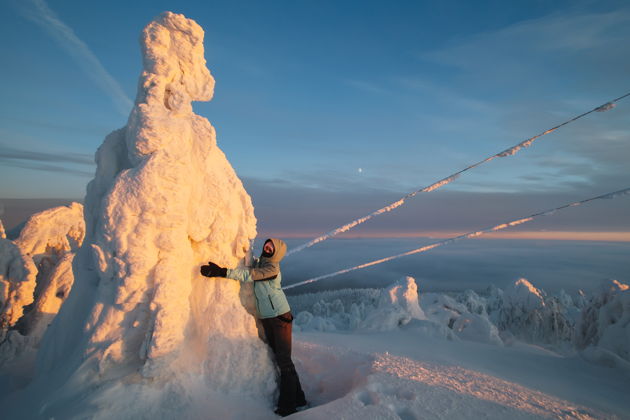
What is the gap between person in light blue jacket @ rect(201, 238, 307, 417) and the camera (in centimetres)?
469

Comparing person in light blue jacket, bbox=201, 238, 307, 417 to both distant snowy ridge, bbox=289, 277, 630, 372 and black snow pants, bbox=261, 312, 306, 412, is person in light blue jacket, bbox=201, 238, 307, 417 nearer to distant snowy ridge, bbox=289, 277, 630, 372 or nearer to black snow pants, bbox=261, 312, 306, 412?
black snow pants, bbox=261, 312, 306, 412

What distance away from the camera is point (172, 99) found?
523 centimetres

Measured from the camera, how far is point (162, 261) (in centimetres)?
453

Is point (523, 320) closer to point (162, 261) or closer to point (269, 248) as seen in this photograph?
point (269, 248)

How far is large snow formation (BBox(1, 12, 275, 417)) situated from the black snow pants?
0.62 ft

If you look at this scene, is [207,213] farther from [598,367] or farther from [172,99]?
[598,367]

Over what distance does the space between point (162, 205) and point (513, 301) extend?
25.2 m

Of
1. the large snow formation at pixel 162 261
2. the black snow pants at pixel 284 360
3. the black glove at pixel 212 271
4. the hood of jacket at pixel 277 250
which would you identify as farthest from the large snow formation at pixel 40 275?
the hood of jacket at pixel 277 250

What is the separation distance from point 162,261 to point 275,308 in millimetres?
1862

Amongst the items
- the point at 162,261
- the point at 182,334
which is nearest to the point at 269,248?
the point at 162,261

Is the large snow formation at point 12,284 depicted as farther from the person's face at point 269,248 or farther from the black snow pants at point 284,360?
the person's face at point 269,248

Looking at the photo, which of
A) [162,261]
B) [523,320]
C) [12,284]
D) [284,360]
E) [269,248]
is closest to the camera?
[162,261]


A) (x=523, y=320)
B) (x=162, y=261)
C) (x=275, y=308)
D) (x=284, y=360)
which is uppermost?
(x=162, y=261)

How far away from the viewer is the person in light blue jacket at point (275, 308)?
4.69 metres
